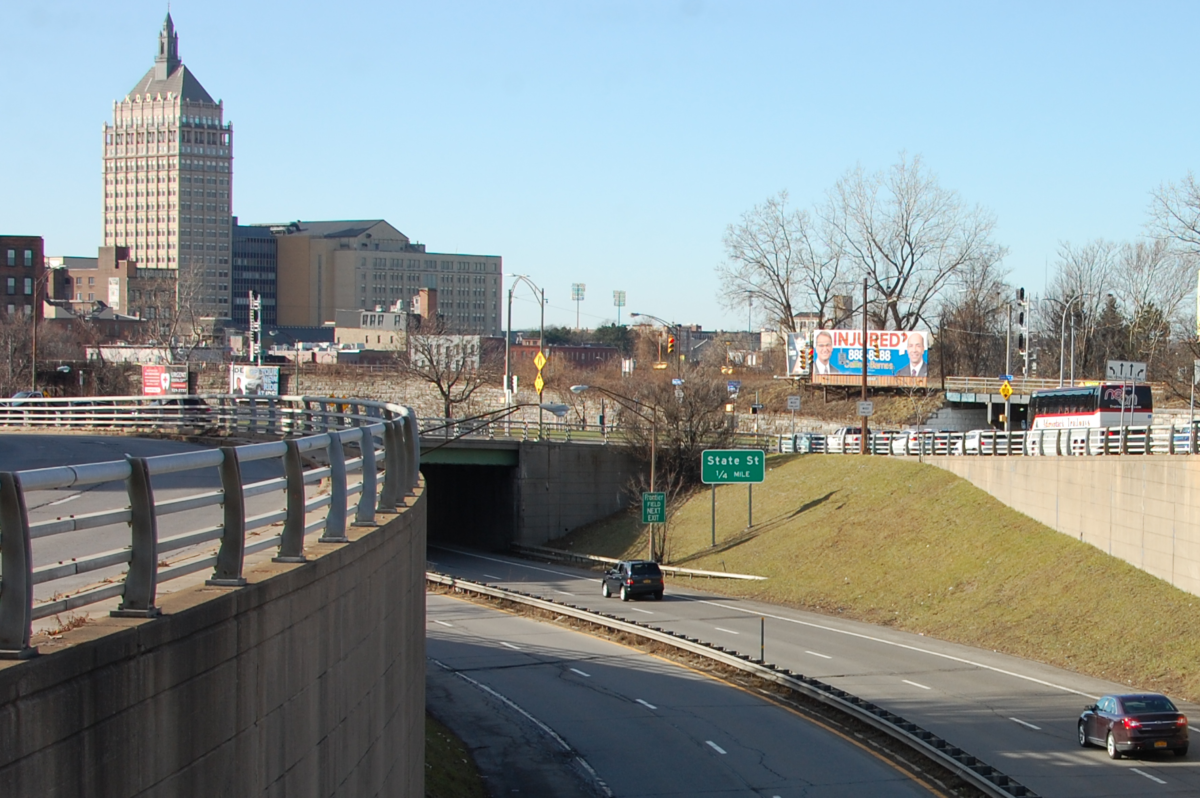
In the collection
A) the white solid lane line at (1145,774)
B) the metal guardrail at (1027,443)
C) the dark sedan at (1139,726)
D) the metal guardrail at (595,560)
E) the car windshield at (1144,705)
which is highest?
the metal guardrail at (1027,443)

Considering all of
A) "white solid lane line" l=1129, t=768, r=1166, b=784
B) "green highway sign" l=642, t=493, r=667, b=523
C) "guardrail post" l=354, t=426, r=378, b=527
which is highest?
"guardrail post" l=354, t=426, r=378, b=527

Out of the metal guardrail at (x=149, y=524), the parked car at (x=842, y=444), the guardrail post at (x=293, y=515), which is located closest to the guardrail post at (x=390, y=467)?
the metal guardrail at (x=149, y=524)

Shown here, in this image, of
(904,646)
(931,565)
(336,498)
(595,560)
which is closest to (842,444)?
(595,560)

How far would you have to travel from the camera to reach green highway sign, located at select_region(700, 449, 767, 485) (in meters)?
50.0

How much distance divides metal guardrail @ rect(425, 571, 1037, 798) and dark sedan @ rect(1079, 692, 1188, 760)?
269 centimetres

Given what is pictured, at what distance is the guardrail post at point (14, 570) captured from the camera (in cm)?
491

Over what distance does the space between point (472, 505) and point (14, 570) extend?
195 feet

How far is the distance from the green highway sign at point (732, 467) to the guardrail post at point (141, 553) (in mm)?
44358

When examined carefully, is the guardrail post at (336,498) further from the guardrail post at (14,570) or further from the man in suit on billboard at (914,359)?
the man in suit on billboard at (914,359)

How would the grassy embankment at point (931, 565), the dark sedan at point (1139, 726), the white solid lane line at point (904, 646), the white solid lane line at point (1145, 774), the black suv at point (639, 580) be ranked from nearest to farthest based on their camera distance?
the white solid lane line at point (1145, 774), the dark sedan at point (1139, 726), the white solid lane line at point (904, 646), the grassy embankment at point (931, 565), the black suv at point (639, 580)

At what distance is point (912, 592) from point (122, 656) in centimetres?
3593

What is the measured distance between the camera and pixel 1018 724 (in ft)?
79.9

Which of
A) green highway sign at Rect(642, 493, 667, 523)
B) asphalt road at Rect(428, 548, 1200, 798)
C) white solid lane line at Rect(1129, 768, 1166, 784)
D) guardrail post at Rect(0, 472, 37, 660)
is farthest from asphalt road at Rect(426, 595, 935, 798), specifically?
guardrail post at Rect(0, 472, 37, 660)

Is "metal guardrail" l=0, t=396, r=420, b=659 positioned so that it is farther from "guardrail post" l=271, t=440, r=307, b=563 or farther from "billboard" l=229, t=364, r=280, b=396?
"billboard" l=229, t=364, r=280, b=396
